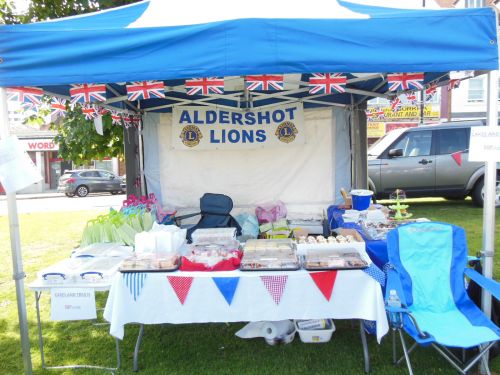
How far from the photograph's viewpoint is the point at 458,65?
Result: 7.55 ft

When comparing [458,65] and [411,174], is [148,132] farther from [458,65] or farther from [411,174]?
[411,174]

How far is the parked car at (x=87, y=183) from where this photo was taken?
16688mm

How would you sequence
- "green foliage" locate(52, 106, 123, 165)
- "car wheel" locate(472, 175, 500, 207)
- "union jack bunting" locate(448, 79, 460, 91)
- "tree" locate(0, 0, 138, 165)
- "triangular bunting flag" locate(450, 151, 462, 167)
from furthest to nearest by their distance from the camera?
"car wheel" locate(472, 175, 500, 207), "triangular bunting flag" locate(450, 151, 462, 167), "green foliage" locate(52, 106, 123, 165), "tree" locate(0, 0, 138, 165), "union jack bunting" locate(448, 79, 460, 91)

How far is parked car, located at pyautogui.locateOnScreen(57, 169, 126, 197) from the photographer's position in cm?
1669

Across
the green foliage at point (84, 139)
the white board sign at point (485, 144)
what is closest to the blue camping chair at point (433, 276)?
the white board sign at point (485, 144)

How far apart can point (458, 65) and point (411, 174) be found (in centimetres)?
579

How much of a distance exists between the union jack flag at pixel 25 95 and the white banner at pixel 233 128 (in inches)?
90.5

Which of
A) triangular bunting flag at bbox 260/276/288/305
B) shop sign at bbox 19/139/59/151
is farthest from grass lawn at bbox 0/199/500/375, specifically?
shop sign at bbox 19/139/59/151

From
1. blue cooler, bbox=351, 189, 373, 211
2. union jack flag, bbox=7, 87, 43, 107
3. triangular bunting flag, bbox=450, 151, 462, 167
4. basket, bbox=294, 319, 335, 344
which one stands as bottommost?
basket, bbox=294, 319, 335, 344

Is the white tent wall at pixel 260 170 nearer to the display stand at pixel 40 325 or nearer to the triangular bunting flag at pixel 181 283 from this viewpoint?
the display stand at pixel 40 325

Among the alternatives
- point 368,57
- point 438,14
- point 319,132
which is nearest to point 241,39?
point 368,57

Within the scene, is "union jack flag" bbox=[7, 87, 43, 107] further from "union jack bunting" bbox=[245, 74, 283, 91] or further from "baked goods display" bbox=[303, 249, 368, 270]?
"baked goods display" bbox=[303, 249, 368, 270]

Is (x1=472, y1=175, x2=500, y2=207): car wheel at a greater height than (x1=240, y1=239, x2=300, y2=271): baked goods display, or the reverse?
(x1=240, y1=239, x2=300, y2=271): baked goods display

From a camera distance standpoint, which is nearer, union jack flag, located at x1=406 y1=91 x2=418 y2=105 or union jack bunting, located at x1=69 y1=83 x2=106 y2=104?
union jack bunting, located at x1=69 y1=83 x2=106 y2=104
